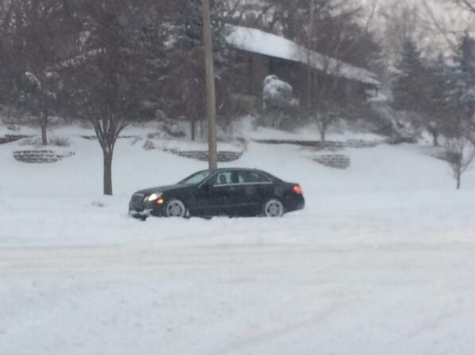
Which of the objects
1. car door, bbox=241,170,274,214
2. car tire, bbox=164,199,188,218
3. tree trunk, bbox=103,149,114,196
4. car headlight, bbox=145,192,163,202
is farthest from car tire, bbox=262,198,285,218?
tree trunk, bbox=103,149,114,196

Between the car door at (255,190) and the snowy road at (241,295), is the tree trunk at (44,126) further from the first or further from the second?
the snowy road at (241,295)

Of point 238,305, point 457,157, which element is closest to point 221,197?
point 238,305

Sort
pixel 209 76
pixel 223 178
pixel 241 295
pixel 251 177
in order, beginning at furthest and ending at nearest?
pixel 209 76 < pixel 251 177 < pixel 223 178 < pixel 241 295

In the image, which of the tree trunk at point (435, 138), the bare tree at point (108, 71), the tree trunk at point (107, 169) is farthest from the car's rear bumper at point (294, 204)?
the tree trunk at point (435, 138)

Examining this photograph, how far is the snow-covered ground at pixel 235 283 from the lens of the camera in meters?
8.49

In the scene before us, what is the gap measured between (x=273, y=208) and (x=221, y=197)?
1392 millimetres

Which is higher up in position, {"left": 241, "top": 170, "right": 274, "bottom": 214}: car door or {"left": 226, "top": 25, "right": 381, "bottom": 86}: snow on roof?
{"left": 226, "top": 25, "right": 381, "bottom": 86}: snow on roof

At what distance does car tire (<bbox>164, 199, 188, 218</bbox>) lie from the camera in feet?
67.1

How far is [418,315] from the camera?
9.37 metres

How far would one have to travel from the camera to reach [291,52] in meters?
50.8

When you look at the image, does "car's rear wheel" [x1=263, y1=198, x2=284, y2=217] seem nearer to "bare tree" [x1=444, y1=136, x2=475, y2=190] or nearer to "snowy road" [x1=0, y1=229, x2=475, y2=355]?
"snowy road" [x1=0, y1=229, x2=475, y2=355]

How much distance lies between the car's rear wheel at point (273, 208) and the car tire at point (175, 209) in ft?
6.81

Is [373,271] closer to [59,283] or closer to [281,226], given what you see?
[59,283]

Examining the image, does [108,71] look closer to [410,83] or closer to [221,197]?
[221,197]
